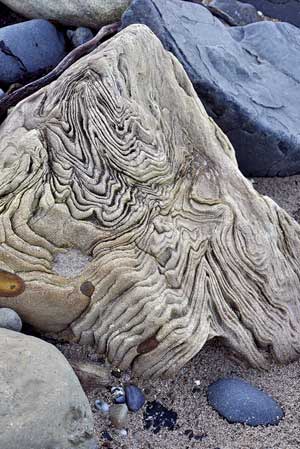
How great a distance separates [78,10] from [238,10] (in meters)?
1.48

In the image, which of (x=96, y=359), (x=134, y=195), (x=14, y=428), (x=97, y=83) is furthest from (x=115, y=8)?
(x=14, y=428)

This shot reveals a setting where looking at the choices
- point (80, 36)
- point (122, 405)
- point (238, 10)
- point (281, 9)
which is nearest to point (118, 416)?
point (122, 405)

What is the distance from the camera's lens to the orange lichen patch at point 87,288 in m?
2.81

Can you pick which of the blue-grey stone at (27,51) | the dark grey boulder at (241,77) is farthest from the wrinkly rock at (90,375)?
the blue-grey stone at (27,51)

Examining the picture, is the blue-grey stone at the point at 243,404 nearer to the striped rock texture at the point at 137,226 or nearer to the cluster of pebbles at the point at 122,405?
the striped rock texture at the point at 137,226

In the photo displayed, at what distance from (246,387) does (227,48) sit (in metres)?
2.06

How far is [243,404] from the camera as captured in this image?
279cm

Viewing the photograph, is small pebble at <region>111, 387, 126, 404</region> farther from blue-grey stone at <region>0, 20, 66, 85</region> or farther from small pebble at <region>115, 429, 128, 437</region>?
blue-grey stone at <region>0, 20, 66, 85</region>

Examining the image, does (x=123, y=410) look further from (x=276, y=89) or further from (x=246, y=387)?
(x=276, y=89)

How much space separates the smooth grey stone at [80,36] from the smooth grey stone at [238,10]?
1.26m

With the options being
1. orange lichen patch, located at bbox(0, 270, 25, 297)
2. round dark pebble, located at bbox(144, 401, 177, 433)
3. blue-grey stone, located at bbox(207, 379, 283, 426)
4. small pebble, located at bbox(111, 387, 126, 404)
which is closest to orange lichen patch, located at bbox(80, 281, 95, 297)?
orange lichen patch, located at bbox(0, 270, 25, 297)

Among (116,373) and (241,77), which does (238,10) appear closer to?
(241,77)

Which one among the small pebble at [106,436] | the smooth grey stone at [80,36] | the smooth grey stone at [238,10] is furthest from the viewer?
the smooth grey stone at [238,10]

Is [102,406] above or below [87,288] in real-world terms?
below
